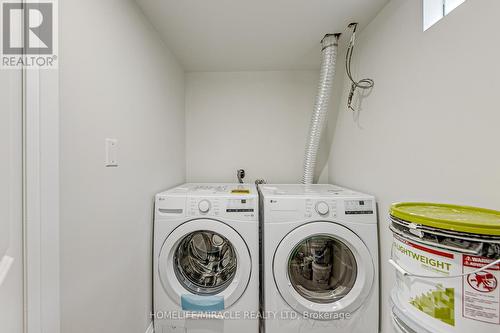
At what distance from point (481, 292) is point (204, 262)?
4.51 feet

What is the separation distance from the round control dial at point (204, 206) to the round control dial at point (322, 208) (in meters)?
0.66

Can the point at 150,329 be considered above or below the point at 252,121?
below

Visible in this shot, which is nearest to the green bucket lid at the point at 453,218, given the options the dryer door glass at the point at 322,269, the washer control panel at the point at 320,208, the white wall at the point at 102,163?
the washer control panel at the point at 320,208

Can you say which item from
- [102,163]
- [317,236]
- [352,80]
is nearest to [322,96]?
[352,80]

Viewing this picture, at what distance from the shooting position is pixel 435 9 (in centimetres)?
93

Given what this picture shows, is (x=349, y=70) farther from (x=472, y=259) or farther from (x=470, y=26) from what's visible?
(x=472, y=259)

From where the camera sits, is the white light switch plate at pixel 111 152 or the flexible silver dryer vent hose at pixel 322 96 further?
the flexible silver dryer vent hose at pixel 322 96

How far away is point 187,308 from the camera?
4.15ft

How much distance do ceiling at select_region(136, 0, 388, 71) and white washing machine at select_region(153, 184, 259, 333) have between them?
1113mm

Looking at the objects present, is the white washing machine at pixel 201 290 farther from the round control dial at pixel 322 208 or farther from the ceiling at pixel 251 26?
the ceiling at pixel 251 26

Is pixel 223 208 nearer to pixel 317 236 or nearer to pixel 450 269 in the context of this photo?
pixel 317 236

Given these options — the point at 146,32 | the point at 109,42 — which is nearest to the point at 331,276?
the point at 109,42

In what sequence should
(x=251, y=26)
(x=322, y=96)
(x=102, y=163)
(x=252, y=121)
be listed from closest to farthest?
(x=102, y=163) → (x=251, y=26) → (x=322, y=96) → (x=252, y=121)

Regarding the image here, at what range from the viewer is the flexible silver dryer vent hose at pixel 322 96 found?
5.13ft
